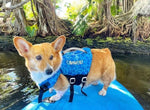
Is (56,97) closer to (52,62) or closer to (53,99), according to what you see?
(53,99)

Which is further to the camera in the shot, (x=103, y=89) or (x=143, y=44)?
(x=143, y=44)

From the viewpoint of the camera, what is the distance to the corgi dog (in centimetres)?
148

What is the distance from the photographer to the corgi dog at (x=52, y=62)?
1.48m

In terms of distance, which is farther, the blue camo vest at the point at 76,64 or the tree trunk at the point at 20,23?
the tree trunk at the point at 20,23

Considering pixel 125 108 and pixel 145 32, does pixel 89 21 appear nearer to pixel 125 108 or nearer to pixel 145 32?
pixel 145 32

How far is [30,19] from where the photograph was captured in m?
7.37

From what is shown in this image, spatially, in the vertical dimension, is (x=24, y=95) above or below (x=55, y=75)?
below

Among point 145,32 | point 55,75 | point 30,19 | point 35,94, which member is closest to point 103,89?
point 55,75

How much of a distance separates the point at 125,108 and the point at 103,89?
374mm

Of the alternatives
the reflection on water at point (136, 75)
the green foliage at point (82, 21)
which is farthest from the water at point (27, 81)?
the green foliage at point (82, 21)

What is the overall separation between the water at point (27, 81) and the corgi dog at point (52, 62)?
1.22 metres

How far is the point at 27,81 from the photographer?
3.61 m

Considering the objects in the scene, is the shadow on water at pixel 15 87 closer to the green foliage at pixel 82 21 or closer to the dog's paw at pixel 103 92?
the dog's paw at pixel 103 92

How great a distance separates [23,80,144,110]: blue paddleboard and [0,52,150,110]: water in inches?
32.1
